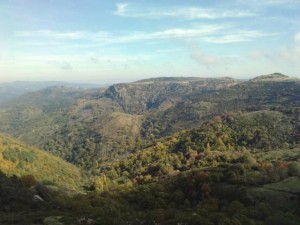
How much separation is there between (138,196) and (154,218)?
45.2 meters

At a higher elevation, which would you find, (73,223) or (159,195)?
(73,223)

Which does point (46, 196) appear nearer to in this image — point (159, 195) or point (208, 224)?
point (159, 195)

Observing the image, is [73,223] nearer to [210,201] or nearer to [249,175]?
[210,201]

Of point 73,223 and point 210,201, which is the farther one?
point 210,201

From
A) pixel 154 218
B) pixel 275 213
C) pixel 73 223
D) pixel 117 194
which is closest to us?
pixel 73 223

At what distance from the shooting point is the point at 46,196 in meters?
124

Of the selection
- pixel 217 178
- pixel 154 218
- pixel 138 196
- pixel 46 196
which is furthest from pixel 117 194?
pixel 154 218

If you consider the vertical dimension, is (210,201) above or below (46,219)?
below

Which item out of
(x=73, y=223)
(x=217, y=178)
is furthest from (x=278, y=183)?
(x=73, y=223)

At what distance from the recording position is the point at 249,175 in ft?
455

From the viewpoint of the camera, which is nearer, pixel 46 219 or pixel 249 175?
pixel 46 219

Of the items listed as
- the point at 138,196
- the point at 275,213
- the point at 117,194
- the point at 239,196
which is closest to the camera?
the point at 275,213

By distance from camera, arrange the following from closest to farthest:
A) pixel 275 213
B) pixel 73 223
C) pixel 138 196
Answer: pixel 73 223
pixel 275 213
pixel 138 196

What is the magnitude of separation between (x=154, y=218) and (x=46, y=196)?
5079 cm
